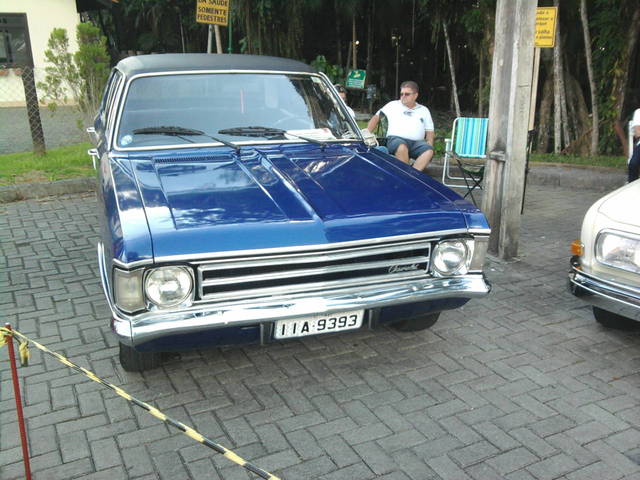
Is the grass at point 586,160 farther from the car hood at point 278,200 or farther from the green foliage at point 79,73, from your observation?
the green foliage at point 79,73

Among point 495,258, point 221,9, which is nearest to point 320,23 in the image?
point 221,9

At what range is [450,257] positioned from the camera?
11.8 feet

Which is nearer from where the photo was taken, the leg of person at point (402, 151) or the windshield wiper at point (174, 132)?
the windshield wiper at point (174, 132)

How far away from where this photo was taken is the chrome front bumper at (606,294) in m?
3.73

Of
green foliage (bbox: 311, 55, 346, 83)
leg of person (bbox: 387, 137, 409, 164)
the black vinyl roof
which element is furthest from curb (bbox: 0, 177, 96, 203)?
green foliage (bbox: 311, 55, 346, 83)

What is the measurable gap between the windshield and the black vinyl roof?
0.28ft

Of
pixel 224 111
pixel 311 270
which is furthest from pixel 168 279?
pixel 224 111

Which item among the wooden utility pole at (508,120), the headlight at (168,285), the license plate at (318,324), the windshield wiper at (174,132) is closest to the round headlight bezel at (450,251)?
the license plate at (318,324)

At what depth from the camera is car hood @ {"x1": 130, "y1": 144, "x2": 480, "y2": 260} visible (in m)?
3.12

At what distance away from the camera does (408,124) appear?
741 cm

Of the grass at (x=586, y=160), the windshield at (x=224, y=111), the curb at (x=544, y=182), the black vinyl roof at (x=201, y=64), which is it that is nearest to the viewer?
the windshield at (x=224, y=111)

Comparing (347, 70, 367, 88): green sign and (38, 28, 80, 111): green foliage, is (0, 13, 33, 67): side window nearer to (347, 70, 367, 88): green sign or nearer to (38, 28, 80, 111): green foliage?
(38, 28, 80, 111): green foliage

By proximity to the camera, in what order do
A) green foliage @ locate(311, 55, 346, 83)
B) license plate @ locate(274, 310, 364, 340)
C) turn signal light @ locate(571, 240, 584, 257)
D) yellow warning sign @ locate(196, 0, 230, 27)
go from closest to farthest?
license plate @ locate(274, 310, 364, 340) < turn signal light @ locate(571, 240, 584, 257) < yellow warning sign @ locate(196, 0, 230, 27) < green foliage @ locate(311, 55, 346, 83)

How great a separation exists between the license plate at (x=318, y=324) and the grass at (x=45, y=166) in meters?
6.14
